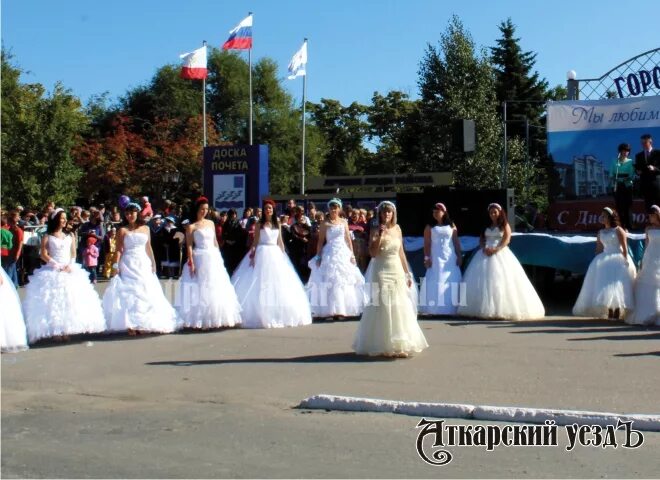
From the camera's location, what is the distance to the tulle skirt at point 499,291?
45.5 ft

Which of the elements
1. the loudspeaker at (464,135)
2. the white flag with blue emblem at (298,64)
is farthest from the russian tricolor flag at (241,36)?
the loudspeaker at (464,135)

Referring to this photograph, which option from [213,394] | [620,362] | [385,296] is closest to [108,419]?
[213,394]

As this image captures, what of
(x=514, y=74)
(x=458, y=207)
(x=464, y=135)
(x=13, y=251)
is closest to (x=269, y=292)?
(x=458, y=207)

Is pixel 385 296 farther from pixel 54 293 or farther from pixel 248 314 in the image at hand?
pixel 54 293

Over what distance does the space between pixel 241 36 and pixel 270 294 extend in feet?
76.7

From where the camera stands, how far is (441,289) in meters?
14.5

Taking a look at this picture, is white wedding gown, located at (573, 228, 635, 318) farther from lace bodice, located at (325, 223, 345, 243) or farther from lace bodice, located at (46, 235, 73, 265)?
lace bodice, located at (46, 235, 73, 265)

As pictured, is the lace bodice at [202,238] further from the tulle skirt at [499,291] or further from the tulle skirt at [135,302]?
the tulle skirt at [499,291]

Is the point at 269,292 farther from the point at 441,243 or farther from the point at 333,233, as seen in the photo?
the point at 441,243

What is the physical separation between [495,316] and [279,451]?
25.5 ft

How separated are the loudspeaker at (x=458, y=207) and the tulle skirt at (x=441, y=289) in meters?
1.58

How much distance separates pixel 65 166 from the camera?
40.1 meters

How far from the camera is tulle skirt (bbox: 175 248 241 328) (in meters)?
12.9

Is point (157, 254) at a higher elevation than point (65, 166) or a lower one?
lower
